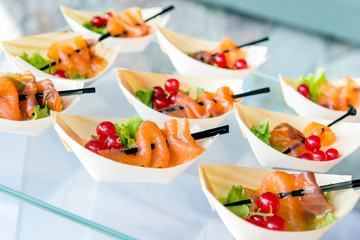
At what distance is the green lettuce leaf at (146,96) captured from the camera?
1.86m

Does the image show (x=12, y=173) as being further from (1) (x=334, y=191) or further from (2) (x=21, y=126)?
(1) (x=334, y=191)

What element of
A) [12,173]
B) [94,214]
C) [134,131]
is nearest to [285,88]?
[134,131]

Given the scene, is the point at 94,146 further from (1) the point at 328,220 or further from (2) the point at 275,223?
(1) the point at 328,220

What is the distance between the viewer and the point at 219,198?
1393mm

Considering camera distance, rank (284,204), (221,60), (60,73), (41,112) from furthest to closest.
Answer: (221,60)
(60,73)
(41,112)
(284,204)

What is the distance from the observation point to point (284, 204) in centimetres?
137

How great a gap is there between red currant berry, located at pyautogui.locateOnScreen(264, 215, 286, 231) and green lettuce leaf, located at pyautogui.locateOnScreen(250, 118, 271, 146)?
459 millimetres

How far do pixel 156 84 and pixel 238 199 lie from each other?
0.77 metres

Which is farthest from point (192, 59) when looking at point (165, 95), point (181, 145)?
point (181, 145)

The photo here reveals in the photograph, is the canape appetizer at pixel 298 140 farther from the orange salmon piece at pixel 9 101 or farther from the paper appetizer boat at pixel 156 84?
the orange salmon piece at pixel 9 101

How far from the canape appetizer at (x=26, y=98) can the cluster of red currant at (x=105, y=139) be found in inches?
8.7

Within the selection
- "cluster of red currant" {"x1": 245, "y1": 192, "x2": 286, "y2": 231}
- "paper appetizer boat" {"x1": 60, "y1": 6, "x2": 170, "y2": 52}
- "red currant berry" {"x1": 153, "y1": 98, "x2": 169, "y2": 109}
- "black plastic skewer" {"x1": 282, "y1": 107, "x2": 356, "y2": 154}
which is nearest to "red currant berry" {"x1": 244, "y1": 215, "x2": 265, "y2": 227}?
"cluster of red currant" {"x1": 245, "y1": 192, "x2": 286, "y2": 231}

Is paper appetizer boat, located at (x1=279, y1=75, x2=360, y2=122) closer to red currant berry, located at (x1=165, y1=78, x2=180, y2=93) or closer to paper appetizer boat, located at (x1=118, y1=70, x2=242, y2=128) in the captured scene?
paper appetizer boat, located at (x1=118, y1=70, x2=242, y2=128)

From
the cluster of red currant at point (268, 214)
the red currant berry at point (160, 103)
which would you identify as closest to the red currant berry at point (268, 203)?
the cluster of red currant at point (268, 214)
